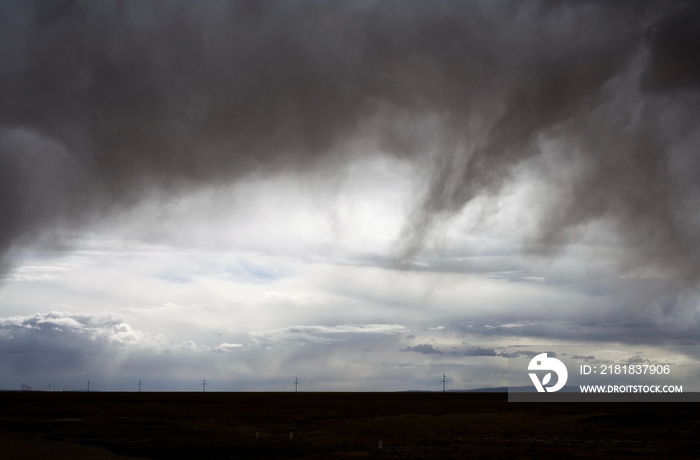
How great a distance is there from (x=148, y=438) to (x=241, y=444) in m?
12.6

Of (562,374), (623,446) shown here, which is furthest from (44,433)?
(562,374)

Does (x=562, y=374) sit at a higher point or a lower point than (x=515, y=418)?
higher

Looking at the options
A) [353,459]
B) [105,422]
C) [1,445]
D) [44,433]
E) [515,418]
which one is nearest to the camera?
[353,459]

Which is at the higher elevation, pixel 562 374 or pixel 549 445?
pixel 562 374

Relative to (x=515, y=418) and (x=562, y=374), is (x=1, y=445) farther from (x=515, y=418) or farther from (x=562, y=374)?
(x=562, y=374)

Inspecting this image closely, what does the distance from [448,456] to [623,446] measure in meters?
19.1

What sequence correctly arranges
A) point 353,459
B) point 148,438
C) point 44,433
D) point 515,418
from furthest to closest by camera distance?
point 515,418, point 44,433, point 148,438, point 353,459

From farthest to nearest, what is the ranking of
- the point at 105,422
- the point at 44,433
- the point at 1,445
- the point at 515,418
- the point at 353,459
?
the point at 105,422 → the point at 515,418 → the point at 44,433 → the point at 1,445 → the point at 353,459

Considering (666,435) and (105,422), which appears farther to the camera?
(105,422)

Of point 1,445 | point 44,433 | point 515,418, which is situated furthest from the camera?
point 515,418

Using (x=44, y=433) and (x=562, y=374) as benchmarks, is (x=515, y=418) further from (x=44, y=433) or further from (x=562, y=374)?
(x=44, y=433)

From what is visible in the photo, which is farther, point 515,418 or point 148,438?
point 515,418

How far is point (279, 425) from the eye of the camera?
A: 82.8 meters

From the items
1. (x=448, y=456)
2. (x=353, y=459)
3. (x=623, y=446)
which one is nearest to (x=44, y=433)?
(x=353, y=459)
